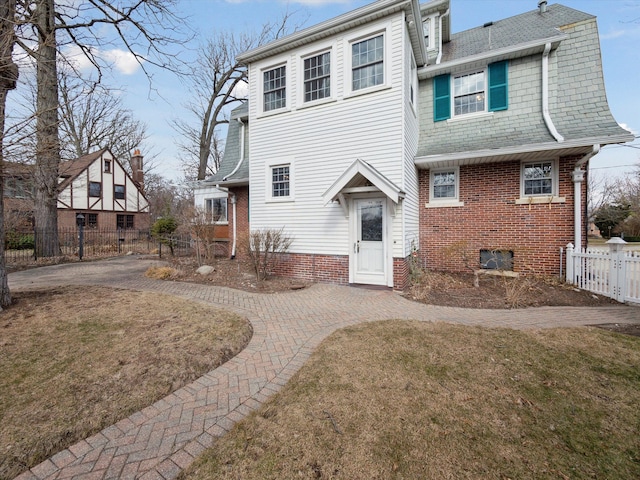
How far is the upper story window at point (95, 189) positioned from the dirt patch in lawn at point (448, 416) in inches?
1302

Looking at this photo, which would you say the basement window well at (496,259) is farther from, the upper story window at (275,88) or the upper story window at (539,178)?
the upper story window at (275,88)

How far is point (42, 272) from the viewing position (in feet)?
34.7

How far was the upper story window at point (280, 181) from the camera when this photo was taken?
989 centimetres

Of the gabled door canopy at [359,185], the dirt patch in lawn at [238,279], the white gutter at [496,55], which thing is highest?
the white gutter at [496,55]

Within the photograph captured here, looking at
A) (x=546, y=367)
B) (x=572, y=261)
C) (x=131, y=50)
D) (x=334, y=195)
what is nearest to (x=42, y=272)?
(x=131, y=50)

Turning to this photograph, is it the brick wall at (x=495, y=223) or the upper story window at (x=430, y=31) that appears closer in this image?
the brick wall at (x=495, y=223)

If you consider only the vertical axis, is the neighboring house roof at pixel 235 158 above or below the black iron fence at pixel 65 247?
above

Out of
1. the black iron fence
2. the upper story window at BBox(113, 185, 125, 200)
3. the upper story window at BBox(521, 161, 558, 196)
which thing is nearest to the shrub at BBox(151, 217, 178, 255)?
the black iron fence

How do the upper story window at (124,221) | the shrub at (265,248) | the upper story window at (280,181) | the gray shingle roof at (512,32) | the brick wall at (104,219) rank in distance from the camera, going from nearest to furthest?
the shrub at (265,248)
the gray shingle roof at (512,32)
the upper story window at (280,181)
the brick wall at (104,219)
the upper story window at (124,221)

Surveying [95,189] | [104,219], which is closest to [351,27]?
[95,189]

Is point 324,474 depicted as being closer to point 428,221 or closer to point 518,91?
point 428,221

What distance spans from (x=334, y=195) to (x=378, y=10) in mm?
5201

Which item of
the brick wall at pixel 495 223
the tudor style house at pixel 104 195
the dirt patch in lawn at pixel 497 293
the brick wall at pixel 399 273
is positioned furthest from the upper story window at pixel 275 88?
the tudor style house at pixel 104 195

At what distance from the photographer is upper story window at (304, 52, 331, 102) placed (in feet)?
29.7
